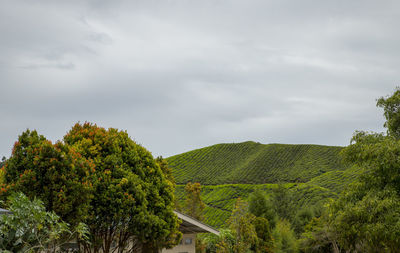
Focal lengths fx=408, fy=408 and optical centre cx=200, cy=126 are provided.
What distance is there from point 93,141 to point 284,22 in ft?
34.3

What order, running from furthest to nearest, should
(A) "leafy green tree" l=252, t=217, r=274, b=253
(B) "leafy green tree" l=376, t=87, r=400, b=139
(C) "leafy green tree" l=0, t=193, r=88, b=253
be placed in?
(A) "leafy green tree" l=252, t=217, r=274, b=253 → (B) "leafy green tree" l=376, t=87, r=400, b=139 → (C) "leafy green tree" l=0, t=193, r=88, b=253

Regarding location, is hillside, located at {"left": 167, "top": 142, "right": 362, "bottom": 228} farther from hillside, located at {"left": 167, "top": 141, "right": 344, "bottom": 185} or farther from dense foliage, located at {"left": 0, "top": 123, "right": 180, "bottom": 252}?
dense foliage, located at {"left": 0, "top": 123, "right": 180, "bottom": 252}

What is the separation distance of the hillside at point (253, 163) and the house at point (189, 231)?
59821mm

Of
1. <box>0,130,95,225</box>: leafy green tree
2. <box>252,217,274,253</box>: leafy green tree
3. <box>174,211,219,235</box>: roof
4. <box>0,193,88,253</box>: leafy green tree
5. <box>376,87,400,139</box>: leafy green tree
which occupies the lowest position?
<box>252,217,274,253</box>: leafy green tree

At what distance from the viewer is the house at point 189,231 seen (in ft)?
72.3

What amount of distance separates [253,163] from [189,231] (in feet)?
238

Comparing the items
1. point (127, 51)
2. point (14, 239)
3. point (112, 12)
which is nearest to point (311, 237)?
point (127, 51)

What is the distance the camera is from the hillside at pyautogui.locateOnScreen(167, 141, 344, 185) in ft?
281

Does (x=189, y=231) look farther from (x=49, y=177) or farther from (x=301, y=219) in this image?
(x=301, y=219)

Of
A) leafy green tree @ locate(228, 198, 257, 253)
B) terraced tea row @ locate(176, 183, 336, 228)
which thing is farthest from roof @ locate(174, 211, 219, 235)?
terraced tea row @ locate(176, 183, 336, 228)

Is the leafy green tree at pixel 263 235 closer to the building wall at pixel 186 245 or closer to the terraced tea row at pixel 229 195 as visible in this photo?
the building wall at pixel 186 245

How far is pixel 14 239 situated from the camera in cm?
925

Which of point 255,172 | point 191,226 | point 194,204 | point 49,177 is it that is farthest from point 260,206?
point 255,172

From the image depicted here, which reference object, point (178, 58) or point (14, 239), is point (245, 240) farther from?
point (14, 239)
